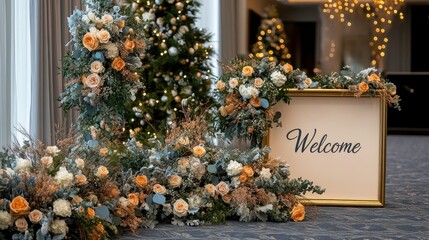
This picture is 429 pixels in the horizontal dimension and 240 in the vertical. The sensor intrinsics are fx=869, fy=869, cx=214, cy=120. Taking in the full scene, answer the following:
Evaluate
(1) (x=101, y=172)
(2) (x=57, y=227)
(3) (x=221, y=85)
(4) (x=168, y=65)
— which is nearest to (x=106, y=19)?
(3) (x=221, y=85)

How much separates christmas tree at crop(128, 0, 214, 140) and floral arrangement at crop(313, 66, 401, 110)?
9.69ft

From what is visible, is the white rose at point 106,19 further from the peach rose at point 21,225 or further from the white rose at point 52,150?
the peach rose at point 21,225

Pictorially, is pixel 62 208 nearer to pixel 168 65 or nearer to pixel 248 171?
pixel 248 171

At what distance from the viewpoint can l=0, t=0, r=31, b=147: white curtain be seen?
26.5 ft

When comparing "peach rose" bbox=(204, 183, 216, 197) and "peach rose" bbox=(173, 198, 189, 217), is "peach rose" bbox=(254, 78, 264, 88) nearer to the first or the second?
"peach rose" bbox=(204, 183, 216, 197)

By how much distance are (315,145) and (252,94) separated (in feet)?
2.44

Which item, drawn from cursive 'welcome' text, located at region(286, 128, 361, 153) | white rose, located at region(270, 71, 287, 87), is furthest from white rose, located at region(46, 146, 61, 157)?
cursive 'welcome' text, located at region(286, 128, 361, 153)

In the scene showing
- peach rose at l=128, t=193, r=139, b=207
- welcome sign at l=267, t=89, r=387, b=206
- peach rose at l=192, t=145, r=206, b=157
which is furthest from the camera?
welcome sign at l=267, t=89, r=387, b=206

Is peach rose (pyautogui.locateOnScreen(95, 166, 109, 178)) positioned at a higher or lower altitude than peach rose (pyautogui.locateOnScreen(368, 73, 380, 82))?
lower

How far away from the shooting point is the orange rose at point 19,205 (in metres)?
5.02

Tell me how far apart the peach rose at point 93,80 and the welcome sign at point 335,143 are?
1.46m

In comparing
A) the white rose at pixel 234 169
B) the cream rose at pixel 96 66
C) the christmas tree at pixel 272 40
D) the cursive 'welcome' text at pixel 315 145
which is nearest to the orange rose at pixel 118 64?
the cream rose at pixel 96 66

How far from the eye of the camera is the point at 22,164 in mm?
5457

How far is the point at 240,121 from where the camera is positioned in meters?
6.96
